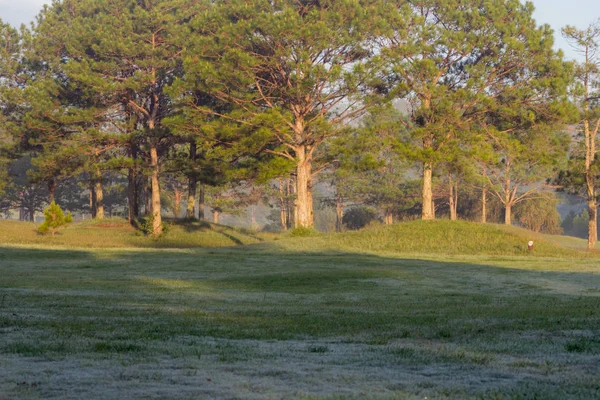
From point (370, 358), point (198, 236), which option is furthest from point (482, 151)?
point (370, 358)

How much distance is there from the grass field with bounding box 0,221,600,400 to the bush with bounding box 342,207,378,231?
61307 mm

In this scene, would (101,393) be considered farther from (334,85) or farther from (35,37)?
(35,37)

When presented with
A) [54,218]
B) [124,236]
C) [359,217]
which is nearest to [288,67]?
[124,236]

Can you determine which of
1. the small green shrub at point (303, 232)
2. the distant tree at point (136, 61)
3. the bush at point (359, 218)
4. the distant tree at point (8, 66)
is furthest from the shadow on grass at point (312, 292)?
the bush at point (359, 218)

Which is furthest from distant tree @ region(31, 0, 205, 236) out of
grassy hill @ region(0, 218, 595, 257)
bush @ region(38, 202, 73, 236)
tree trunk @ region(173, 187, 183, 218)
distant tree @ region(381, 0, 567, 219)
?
tree trunk @ region(173, 187, 183, 218)

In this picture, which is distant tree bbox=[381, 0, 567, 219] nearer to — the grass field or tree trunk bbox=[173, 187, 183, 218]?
the grass field

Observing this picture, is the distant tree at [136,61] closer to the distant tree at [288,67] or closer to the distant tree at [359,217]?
the distant tree at [288,67]

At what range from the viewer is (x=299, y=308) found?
14758 mm

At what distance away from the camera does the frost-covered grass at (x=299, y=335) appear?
6.54 metres

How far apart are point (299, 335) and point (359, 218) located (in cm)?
7947

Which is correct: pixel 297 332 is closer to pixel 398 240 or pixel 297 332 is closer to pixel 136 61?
pixel 398 240

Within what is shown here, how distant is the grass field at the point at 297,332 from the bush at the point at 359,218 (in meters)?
61.3

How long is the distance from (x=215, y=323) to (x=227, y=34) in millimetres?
34814

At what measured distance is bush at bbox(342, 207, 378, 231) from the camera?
8882 centimetres
